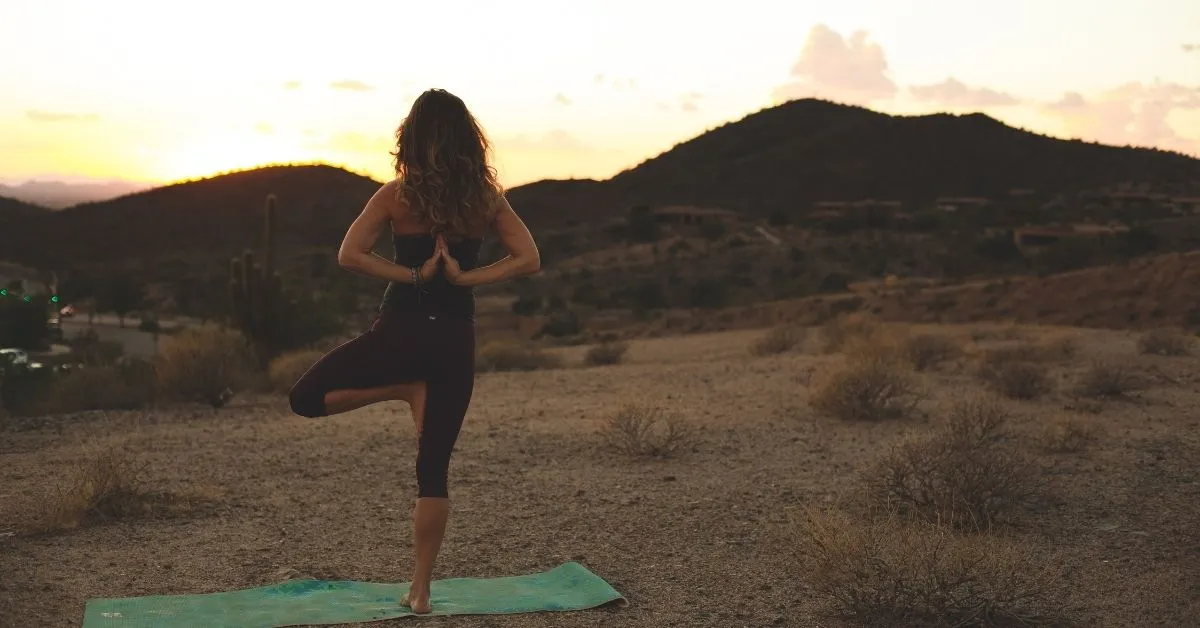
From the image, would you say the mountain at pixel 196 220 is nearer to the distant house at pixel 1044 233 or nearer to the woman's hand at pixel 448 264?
the distant house at pixel 1044 233

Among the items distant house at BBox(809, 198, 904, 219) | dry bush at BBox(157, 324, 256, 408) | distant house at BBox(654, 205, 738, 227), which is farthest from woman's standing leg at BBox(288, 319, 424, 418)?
distant house at BBox(654, 205, 738, 227)

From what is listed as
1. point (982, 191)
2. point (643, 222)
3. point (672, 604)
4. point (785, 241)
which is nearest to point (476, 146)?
point (672, 604)

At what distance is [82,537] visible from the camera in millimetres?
7492

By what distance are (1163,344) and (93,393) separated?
14.7m

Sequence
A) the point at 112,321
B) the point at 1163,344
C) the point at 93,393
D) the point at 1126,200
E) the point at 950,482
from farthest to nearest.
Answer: the point at 1126,200, the point at 112,321, the point at 1163,344, the point at 93,393, the point at 950,482

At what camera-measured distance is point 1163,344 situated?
57.4ft

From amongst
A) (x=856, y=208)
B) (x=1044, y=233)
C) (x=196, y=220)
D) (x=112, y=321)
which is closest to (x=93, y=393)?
(x=112, y=321)

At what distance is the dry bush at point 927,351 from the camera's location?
1727cm

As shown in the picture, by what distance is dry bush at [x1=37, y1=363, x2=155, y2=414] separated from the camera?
14.6m

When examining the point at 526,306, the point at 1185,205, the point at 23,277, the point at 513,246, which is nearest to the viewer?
the point at 513,246

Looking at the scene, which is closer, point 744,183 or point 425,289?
point 425,289

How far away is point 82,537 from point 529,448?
4.57 metres

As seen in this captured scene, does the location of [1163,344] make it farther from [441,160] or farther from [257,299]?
[441,160]

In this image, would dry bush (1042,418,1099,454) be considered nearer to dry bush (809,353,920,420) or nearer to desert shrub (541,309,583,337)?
dry bush (809,353,920,420)
